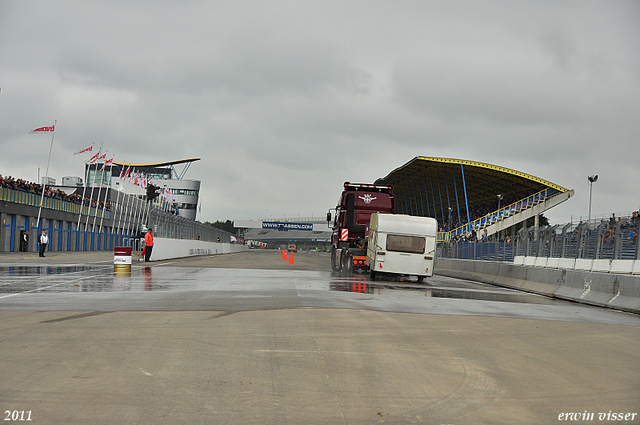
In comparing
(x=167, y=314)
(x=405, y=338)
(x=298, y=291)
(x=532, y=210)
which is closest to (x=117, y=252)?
(x=298, y=291)

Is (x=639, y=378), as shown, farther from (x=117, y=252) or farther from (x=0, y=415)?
(x=117, y=252)

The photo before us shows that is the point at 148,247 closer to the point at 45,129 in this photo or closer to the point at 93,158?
the point at 45,129

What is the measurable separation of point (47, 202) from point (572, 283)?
46.2 m

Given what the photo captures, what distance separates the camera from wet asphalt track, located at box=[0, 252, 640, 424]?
5.42m

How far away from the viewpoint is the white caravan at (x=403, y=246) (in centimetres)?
2439

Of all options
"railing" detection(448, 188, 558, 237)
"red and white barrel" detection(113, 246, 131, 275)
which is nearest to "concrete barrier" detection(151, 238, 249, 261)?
"red and white barrel" detection(113, 246, 131, 275)

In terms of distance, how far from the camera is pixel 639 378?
22.9 feet

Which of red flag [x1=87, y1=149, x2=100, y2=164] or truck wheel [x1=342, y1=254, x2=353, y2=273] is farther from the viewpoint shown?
red flag [x1=87, y1=149, x2=100, y2=164]

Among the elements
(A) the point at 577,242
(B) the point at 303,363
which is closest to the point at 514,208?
(A) the point at 577,242

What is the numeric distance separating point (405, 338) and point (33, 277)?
14.1 meters

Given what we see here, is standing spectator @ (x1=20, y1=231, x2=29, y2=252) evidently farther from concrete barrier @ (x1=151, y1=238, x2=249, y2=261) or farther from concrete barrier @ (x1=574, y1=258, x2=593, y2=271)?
concrete barrier @ (x1=574, y1=258, x2=593, y2=271)

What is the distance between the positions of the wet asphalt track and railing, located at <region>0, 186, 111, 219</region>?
120 ft

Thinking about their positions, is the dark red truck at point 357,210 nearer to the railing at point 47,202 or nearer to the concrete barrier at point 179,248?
the concrete barrier at point 179,248

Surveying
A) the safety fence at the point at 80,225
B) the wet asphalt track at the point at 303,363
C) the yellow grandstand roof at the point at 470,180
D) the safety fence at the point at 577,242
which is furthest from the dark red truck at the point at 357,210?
the yellow grandstand roof at the point at 470,180
